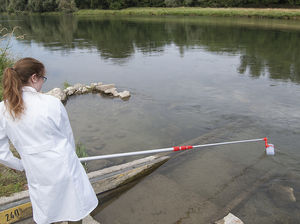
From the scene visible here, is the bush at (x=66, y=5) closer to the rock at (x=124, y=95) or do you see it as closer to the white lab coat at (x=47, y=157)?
the rock at (x=124, y=95)

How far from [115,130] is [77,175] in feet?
16.8

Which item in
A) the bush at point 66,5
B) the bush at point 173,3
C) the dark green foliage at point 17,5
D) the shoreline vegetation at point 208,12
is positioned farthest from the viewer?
the dark green foliage at point 17,5

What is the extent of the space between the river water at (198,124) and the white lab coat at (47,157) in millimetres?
1794

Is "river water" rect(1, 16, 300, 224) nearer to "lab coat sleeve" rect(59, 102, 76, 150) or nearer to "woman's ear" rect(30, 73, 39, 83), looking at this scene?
"lab coat sleeve" rect(59, 102, 76, 150)

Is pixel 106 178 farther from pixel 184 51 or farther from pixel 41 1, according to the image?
pixel 41 1

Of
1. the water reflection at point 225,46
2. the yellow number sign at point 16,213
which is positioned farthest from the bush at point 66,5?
the yellow number sign at point 16,213

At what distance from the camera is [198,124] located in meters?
7.86

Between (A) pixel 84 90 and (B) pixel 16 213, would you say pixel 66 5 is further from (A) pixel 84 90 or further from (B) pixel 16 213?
(B) pixel 16 213

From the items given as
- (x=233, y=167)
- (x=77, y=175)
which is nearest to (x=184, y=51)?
(x=233, y=167)

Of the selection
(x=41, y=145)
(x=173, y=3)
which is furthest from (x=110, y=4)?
(x=41, y=145)

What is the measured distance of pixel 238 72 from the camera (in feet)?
45.2

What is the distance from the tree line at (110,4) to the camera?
177 feet

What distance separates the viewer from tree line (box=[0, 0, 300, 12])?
2125 inches

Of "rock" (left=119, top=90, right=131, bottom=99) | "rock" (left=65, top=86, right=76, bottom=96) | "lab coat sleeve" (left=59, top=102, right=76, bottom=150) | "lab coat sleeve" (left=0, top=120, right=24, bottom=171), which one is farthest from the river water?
"lab coat sleeve" (left=59, top=102, right=76, bottom=150)
